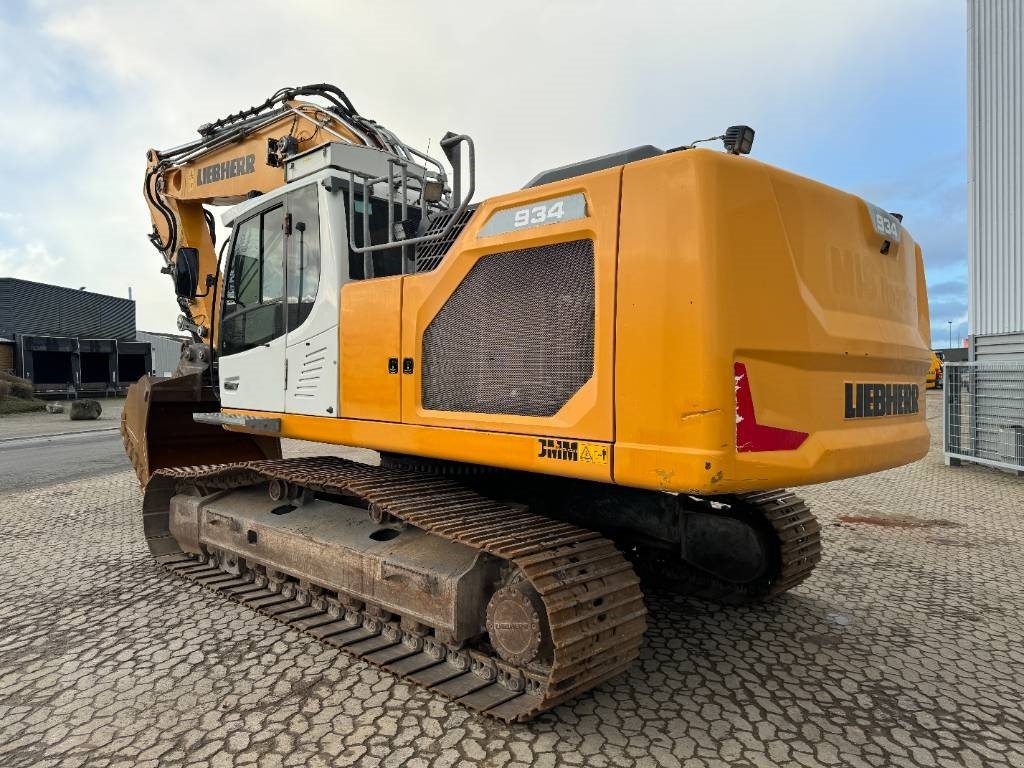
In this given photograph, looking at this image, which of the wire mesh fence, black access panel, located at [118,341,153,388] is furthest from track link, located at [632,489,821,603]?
black access panel, located at [118,341,153,388]

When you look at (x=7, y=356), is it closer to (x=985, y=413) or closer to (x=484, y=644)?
(x=484, y=644)

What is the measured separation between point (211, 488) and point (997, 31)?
43.0 feet

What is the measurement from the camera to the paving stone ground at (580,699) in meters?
2.72

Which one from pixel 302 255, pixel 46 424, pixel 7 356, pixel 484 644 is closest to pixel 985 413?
pixel 484 644

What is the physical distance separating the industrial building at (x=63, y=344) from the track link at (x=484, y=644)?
3289cm

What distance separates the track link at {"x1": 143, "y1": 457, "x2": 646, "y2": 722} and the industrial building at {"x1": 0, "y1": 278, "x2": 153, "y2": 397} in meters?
32.9

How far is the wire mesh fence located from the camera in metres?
9.51

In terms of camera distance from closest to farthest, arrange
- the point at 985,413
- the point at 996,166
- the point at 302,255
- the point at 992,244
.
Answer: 1. the point at 302,255
2. the point at 985,413
3. the point at 996,166
4. the point at 992,244

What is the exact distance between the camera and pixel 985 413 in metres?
10.1

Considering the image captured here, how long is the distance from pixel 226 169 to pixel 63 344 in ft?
106

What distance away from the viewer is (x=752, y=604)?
4430 mm

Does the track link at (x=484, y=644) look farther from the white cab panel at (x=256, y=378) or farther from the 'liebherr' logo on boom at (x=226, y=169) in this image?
the 'liebherr' logo on boom at (x=226, y=169)

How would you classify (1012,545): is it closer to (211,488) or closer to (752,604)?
(752,604)

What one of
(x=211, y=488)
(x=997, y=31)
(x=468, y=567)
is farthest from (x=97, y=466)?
(x=997, y=31)
